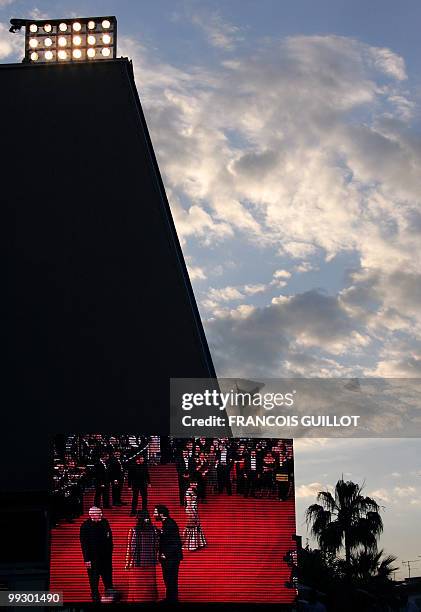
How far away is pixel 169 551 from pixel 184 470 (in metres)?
2.06

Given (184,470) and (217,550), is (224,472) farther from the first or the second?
(217,550)

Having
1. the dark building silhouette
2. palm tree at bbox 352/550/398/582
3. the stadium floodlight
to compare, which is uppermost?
the stadium floodlight

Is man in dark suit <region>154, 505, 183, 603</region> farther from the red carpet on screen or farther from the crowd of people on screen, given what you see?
the red carpet on screen

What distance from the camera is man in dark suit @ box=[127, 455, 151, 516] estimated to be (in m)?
20.6

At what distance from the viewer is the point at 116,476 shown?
67.9 feet

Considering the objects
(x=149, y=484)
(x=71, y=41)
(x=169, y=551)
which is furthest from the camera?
(x=71, y=41)

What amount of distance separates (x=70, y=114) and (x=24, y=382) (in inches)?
386

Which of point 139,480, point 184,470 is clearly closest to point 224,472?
point 184,470

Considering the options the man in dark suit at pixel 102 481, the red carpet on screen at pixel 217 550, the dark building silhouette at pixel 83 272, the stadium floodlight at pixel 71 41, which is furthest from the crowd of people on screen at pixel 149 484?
the stadium floodlight at pixel 71 41

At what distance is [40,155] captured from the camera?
27.8 m

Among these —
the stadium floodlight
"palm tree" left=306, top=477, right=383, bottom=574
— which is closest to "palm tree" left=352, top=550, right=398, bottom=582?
"palm tree" left=306, top=477, right=383, bottom=574

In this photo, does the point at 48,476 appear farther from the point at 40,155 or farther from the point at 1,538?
the point at 40,155

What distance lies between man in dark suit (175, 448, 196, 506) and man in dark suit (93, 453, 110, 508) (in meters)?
1.84

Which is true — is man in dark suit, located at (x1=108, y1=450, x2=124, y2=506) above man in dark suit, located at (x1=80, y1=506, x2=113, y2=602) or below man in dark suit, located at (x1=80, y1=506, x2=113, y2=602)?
above
